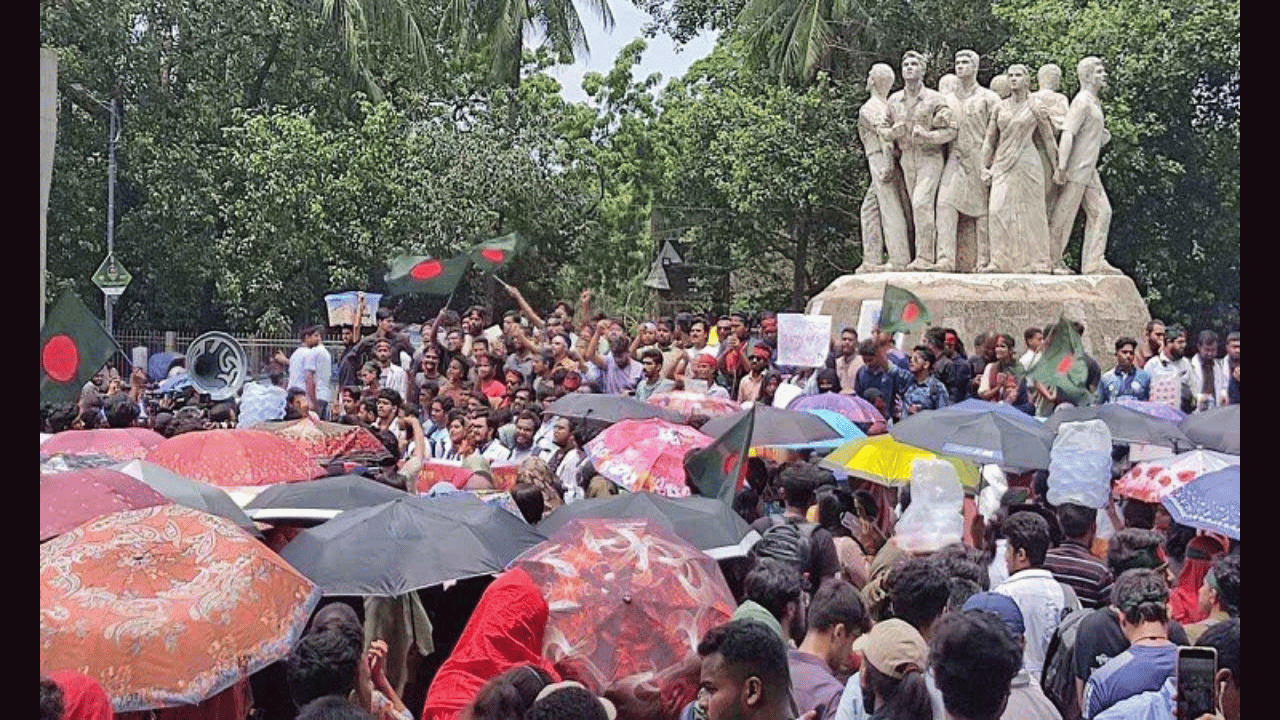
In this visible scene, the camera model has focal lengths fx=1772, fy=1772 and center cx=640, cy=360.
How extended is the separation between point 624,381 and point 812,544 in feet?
22.8

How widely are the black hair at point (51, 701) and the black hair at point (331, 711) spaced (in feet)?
1.71

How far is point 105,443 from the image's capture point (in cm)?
891

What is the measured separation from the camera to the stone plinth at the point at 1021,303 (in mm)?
17000

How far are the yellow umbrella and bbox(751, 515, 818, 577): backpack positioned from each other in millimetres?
2195

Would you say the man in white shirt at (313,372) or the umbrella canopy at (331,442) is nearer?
the umbrella canopy at (331,442)

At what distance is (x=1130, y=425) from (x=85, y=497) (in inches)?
249

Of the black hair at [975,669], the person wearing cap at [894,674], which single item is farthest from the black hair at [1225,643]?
the person wearing cap at [894,674]

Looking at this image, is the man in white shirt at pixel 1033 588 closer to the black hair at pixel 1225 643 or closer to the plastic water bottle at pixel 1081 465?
the black hair at pixel 1225 643

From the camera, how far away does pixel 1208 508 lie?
6.99 metres

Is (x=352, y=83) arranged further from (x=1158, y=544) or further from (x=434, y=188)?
(x=1158, y=544)

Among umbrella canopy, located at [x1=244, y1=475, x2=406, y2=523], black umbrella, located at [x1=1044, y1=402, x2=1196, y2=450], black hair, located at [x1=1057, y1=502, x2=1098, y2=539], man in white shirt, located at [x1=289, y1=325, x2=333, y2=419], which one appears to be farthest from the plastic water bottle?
man in white shirt, located at [x1=289, y1=325, x2=333, y2=419]

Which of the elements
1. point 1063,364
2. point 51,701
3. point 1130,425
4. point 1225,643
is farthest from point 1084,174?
point 51,701

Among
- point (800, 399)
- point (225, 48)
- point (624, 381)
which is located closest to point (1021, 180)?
point (624, 381)

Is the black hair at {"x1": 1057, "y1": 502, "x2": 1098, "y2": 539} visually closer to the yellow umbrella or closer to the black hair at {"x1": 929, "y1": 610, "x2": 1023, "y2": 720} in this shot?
the yellow umbrella
